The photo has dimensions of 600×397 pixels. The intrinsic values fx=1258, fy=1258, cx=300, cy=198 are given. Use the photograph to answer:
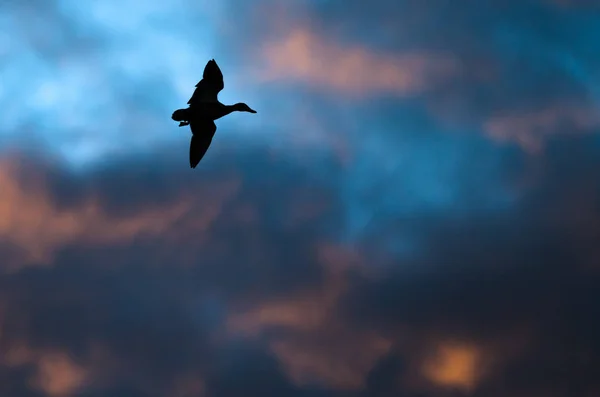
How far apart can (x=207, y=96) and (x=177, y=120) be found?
3.10 m

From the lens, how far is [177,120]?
333ft

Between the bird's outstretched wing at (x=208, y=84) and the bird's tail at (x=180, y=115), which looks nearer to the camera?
the bird's tail at (x=180, y=115)

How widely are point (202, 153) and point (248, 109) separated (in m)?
5.24

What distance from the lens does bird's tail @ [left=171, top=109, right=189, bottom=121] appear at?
101 metres

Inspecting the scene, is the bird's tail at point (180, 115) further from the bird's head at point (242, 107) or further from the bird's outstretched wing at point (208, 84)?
the bird's head at point (242, 107)

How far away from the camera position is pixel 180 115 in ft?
331

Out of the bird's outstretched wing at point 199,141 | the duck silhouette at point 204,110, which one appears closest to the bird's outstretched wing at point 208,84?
the duck silhouette at point 204,110

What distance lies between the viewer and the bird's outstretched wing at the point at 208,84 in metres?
101

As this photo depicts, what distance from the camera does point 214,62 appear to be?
101m

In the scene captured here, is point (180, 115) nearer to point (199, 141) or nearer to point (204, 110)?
point (204, 110)

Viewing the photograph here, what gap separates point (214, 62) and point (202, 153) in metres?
7.65

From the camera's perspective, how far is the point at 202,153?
339 ft

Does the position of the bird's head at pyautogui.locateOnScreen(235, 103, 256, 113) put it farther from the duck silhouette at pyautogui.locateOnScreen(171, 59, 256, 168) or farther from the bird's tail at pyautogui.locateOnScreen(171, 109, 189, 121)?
the bird's tail at pyautogui.locateOnScreen(171, 109, 189, 121)

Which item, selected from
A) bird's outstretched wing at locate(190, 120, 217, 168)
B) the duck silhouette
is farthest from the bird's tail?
bird's outstretched wing at locate(190, 120, 217, 168)
